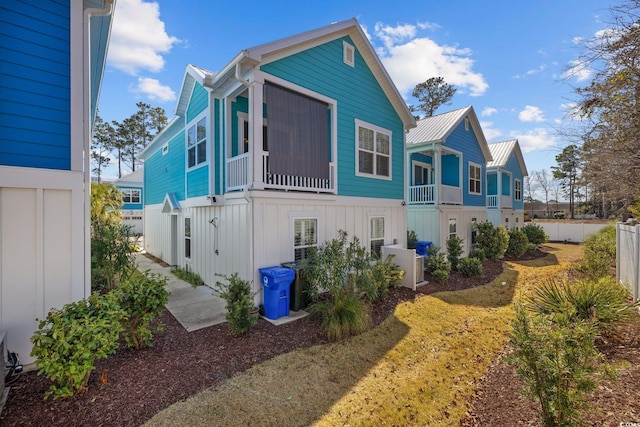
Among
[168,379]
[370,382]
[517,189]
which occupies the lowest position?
[370,382]

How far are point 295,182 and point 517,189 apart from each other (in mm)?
22575

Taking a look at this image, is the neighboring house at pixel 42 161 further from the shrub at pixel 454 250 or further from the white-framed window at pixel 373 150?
the shrub at pixel 454 250

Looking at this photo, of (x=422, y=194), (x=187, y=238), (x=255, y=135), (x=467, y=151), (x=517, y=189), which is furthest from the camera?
(x=517, y=189)

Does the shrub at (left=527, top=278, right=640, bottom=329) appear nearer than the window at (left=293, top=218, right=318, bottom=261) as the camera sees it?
Yes

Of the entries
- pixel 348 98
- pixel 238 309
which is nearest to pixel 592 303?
pixel 238 309

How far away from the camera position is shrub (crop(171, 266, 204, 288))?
8.82 m

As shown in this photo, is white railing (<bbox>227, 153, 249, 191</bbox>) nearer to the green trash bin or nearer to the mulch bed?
the green trash bin

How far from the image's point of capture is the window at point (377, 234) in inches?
384

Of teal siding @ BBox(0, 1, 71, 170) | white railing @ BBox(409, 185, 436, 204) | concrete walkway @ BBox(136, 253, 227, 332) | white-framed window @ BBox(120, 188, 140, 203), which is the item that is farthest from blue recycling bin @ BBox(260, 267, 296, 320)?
white-framed window @ BBox(120, 188, 140, 203)

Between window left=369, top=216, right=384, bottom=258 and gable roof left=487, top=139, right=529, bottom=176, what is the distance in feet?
45.9

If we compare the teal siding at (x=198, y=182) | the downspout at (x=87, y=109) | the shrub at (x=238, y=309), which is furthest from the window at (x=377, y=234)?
the downspout at (x=87, y=109)

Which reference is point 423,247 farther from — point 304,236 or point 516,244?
point 516,244

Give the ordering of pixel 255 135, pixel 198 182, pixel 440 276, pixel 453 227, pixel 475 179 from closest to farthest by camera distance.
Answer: pixel 255 135 → pixel 198 182 → pixel 440 276 → pixel 453 227 → pixel 475 179

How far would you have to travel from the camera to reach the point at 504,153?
2011 centimetres
